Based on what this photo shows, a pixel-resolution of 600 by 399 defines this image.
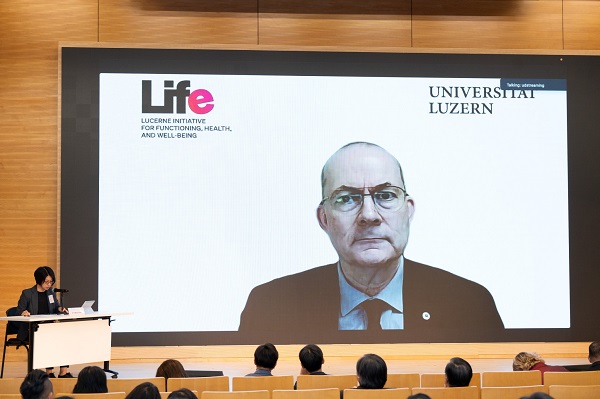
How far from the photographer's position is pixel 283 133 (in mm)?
9703

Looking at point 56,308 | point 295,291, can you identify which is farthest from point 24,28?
point 295,291

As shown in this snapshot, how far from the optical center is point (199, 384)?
15.7 feet

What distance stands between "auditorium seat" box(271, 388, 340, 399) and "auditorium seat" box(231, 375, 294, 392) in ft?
2.24

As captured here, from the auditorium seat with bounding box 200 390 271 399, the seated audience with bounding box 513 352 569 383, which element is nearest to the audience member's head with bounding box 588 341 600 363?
the seated audience with bounding box 513 352 569 383

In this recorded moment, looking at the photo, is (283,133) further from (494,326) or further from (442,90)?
(494,326)

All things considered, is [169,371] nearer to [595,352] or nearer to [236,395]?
[236,395]

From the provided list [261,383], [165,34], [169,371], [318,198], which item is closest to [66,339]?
Answer: [169,371]

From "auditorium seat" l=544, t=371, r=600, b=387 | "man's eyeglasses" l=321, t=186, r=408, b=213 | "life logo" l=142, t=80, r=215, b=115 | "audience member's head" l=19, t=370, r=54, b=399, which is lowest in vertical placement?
"auditorium seat" l=544, t=371, r=600, b=387

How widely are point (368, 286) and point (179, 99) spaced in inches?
130

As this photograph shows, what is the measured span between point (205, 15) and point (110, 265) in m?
3.39

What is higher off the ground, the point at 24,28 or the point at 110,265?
the point at 24,28

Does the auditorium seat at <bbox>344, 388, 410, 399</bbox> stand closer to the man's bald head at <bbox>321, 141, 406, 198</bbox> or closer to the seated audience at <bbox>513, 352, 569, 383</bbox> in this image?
the seated audience at <bbox>513, 352, 569, 383</bbox>

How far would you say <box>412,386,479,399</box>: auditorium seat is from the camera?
425 centimetres

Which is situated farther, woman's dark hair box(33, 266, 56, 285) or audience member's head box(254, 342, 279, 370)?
woman's dark hair box(33, 266, 56, 285)
